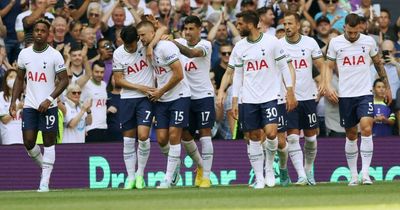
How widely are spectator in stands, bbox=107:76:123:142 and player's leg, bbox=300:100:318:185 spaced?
197 inches

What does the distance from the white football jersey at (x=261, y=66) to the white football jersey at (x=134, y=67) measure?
188cm

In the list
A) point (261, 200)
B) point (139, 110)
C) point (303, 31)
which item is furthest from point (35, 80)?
point (303, 31)

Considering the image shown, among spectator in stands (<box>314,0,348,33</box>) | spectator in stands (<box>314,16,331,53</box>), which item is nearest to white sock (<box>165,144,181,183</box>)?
spectator in stands (<box>314,16,331,53</box>)

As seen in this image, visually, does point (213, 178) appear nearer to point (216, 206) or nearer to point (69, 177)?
point (69, 177)

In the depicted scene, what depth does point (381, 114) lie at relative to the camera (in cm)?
2577

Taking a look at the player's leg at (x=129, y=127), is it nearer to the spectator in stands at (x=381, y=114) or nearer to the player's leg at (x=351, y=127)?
the player's leg at (x=351, y=127)

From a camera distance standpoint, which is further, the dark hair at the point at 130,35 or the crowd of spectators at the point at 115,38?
the crowd of spectators at the point at 115,38

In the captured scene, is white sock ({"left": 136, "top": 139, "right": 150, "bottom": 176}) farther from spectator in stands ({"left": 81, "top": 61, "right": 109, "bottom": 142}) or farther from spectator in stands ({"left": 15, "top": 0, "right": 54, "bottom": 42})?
spectator in stands ({"left": 15, "top": 0, "right": 54, "bottom": 42})

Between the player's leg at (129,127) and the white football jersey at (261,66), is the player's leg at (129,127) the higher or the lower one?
the lower one

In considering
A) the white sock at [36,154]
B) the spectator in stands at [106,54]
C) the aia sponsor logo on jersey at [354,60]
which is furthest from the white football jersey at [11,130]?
the aia sponsor logo on jersey at [354,60]

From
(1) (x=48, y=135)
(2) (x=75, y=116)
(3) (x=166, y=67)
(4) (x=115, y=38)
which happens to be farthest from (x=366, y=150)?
(4) (x=115, y=38)

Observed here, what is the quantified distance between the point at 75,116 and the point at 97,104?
0.74m

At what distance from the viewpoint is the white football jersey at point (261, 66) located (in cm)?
2052

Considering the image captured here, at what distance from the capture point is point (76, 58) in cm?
2636
